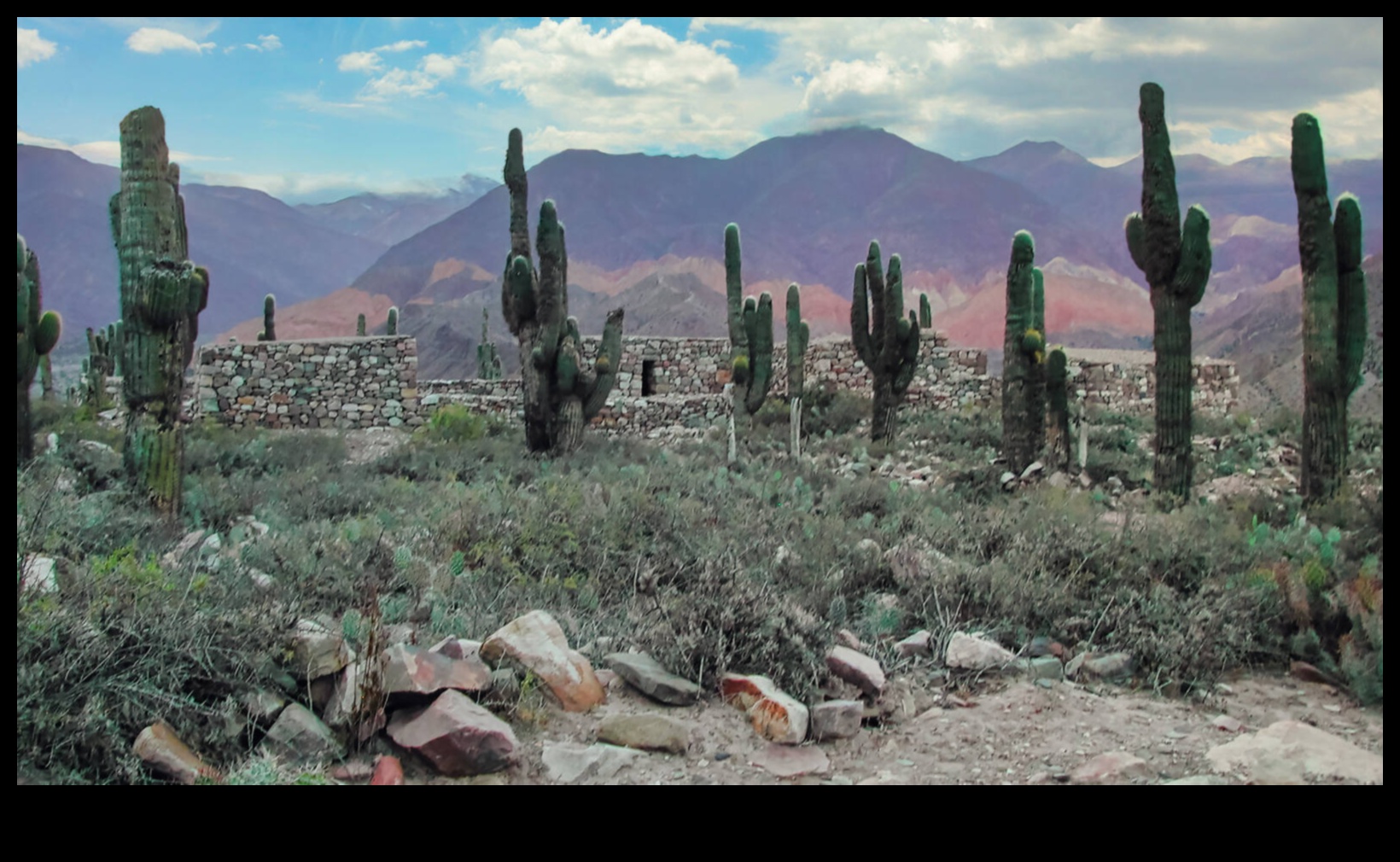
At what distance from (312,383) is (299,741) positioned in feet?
51.7

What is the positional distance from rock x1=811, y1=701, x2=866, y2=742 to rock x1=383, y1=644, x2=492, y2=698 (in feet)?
4.53

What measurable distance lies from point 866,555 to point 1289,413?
14.8m

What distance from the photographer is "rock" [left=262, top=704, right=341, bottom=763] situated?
3.68m

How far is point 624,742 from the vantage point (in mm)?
3928

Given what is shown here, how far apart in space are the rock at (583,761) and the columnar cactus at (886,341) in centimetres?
1242

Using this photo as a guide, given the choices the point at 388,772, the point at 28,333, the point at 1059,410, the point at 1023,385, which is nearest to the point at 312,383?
the point at 28,333

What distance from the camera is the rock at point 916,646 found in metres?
4.96

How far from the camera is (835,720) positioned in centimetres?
410

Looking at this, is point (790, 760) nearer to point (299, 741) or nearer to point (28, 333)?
point (299, 741)

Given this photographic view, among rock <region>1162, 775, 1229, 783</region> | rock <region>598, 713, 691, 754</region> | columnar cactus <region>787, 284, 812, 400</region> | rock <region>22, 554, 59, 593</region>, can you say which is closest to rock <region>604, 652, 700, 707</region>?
rock <region>598, 713, 691, 754</region>

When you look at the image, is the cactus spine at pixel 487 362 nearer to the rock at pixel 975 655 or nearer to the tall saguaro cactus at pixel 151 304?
the tall saguaro cactus at pixel 151 304

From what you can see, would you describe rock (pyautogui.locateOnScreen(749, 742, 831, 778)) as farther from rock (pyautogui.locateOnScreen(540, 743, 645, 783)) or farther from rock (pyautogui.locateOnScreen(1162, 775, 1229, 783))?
rock (pyautogui.locateOnScreen(1162, 775, 1229, 783))

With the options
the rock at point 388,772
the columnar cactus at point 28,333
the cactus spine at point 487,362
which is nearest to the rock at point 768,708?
the rock at point 388,772

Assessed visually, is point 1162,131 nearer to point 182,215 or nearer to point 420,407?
point 182,215
